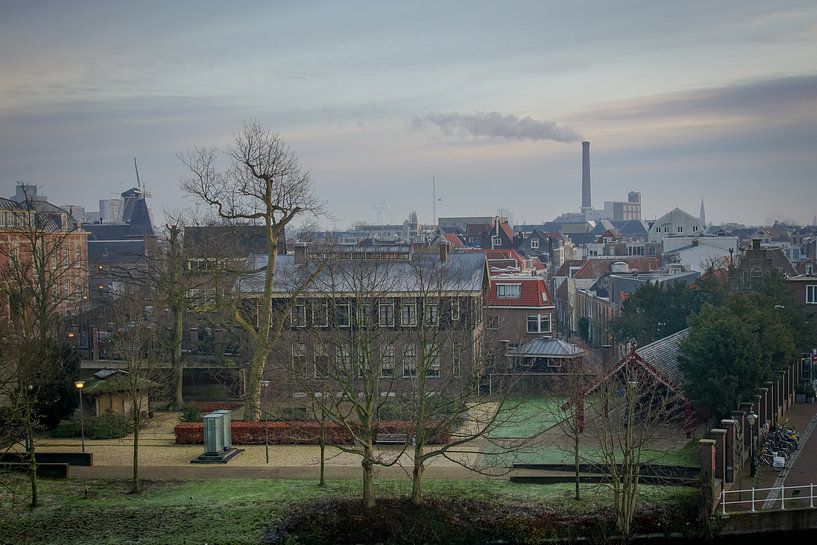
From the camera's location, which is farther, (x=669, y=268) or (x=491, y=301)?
(x=669, y=268)

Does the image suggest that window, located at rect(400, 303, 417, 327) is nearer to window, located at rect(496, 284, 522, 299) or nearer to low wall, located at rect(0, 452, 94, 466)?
window, located at rect(496, 284, 522, 299)

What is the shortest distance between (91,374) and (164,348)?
149 inches

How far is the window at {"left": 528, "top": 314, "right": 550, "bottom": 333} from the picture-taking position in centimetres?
5281

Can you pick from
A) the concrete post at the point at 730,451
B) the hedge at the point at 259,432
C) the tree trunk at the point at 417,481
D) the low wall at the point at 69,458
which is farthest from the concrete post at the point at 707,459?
the low wall at the point at 69,458

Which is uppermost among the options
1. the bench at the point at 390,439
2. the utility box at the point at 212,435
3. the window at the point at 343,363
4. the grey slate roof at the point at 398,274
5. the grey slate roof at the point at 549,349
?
the grey slate roof at the point at 398,274

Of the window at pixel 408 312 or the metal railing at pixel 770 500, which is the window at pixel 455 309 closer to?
the window at pixel 408 312

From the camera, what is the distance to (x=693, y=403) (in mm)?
32219

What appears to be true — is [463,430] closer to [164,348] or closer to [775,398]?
[775,398]

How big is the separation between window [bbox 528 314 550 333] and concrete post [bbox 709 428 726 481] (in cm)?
2793

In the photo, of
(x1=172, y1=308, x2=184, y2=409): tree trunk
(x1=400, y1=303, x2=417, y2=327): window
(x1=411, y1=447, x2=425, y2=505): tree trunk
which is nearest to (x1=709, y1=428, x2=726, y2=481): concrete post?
(x1=411, y1=447, x2=425, y2=505): tree trunk

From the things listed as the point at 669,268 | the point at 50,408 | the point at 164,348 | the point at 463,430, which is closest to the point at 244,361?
the point at 164,348

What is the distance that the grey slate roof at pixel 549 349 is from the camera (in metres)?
42.2

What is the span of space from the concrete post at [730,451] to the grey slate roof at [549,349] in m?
15.6

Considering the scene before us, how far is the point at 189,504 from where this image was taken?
24.4m
